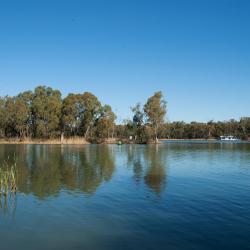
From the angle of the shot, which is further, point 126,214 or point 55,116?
point 55,116

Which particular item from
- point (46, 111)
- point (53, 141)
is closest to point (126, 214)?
point (46, 111)

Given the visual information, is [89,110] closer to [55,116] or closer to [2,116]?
[55,116]

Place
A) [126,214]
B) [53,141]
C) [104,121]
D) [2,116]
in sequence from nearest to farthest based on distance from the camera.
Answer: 1. [126,214]
2. [2,116]
3. [53,141]
4. [104,121]

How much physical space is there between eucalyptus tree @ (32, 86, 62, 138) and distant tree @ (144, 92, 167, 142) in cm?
2940

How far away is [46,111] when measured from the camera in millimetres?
108500

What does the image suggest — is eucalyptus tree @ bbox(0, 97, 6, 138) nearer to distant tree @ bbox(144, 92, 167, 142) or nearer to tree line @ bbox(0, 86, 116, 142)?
tree line @ bbox(0, 86, 116, 142)

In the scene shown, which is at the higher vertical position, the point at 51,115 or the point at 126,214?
the point at 51,115

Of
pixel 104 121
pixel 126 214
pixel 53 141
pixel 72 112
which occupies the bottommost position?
pixel 126 214

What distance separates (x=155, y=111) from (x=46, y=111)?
119 ft

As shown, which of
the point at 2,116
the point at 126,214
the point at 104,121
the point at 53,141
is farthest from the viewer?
the point at 104,121

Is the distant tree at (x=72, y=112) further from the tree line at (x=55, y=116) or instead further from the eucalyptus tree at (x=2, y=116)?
the eucalyptus tree at (x=2, y=116)

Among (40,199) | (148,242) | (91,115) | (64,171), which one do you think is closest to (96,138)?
(91,115)

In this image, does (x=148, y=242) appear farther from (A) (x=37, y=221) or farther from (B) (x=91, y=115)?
(B) (x=91, y=115)

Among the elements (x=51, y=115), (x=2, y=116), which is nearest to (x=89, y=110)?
(x=51, y=115)
